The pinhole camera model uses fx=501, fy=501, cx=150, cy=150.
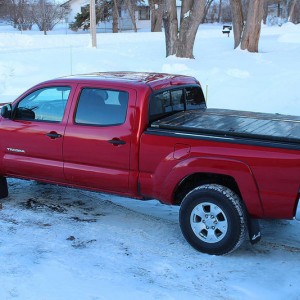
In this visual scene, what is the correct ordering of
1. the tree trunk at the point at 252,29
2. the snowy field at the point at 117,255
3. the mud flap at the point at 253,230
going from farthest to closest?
the tree trunk at the point at 252,29
the mud flap at the point at 253,230
the snowy field at the point at 117,255

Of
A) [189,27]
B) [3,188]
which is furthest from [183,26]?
[3,188]

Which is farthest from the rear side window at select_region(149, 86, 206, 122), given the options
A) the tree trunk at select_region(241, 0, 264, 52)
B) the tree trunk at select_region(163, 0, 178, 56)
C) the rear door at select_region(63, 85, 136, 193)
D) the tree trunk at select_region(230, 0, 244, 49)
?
the tree trunk at select_region(230, 0, 244, 49)

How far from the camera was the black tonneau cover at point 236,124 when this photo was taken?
4.77 metres

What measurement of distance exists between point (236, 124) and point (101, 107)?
4.95ft

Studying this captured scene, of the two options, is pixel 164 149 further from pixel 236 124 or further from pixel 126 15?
pixel 126 15

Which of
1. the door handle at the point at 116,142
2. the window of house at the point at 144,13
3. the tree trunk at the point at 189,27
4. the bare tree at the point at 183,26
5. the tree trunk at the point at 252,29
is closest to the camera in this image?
the door handle at the point at 116,142

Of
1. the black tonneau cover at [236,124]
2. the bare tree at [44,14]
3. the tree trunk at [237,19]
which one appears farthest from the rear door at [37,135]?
the bare tree at [44,14]

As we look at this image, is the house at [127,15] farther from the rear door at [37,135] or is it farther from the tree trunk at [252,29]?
the rear door at [37,135]

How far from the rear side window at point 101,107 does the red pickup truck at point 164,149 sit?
0.01 meters

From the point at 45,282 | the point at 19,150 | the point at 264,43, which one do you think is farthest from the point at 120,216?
the point at 264,43

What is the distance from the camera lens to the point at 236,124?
17.4 ft

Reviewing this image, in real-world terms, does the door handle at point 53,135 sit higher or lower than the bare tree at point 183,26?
lower

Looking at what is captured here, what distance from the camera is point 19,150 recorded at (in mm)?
6133

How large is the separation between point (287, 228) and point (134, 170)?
78.4 inches
